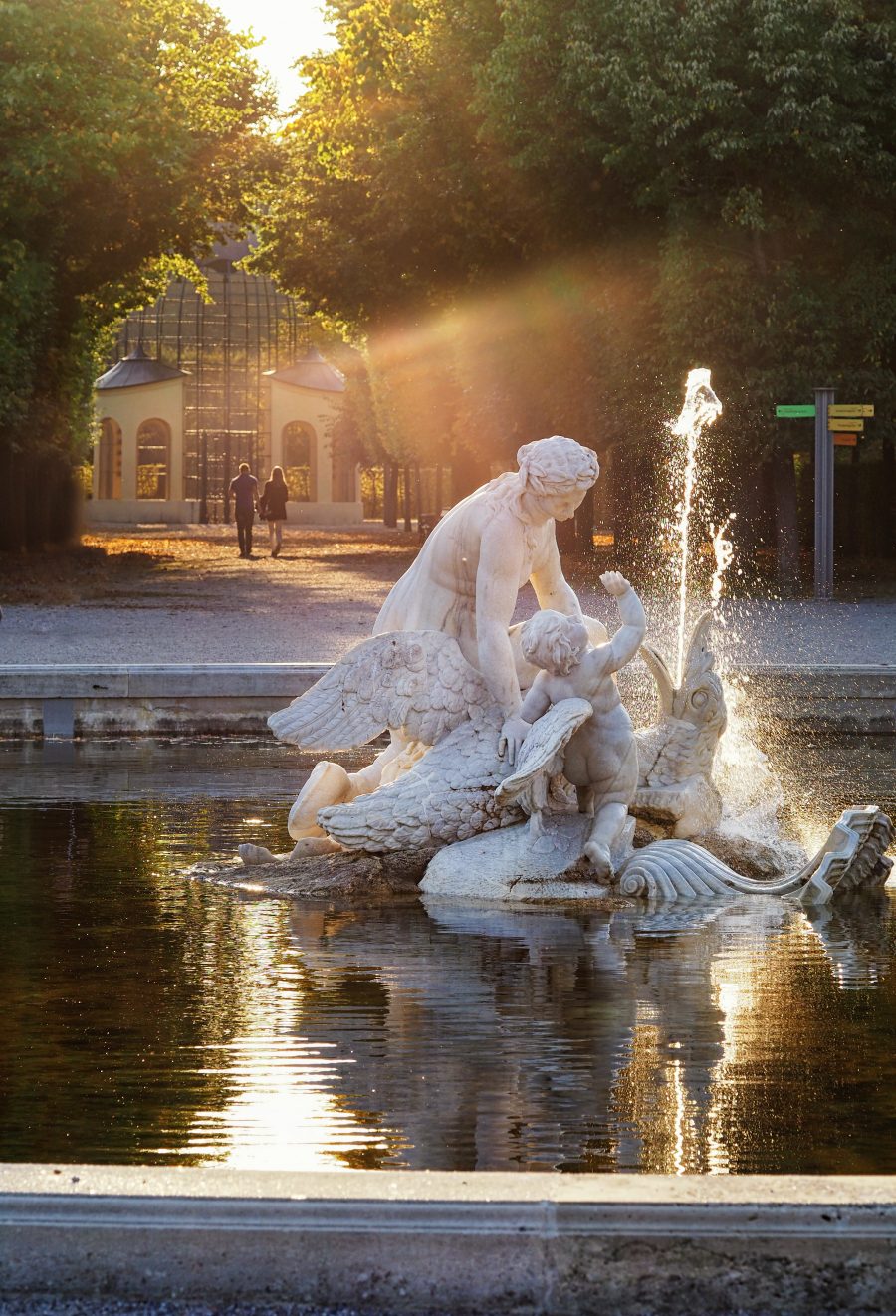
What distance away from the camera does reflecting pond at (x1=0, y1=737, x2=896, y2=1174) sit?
420 cm

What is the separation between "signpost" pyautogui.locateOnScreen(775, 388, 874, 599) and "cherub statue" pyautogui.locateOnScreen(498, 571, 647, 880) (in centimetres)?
1832

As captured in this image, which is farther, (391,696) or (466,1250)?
(391,696)

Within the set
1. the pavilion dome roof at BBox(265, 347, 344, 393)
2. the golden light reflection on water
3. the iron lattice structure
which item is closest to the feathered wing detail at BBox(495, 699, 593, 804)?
the golden light reflection on water

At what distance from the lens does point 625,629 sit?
716cm

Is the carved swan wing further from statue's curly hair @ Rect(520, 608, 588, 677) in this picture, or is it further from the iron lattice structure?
the iron lattice structure

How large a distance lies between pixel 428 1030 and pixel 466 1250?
190 centimetres

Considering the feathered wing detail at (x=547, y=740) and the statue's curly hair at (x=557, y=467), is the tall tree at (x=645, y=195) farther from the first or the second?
the feathered wing detail at (x=547, y=740)

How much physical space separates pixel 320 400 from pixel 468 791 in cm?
6655

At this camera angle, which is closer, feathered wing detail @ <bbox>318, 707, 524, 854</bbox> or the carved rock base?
the carved rock base

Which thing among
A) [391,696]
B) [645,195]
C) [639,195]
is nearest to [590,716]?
[391,696]

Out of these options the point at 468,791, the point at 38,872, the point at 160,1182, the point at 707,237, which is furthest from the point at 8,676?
the point at 707,237

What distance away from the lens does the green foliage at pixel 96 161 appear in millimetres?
26109

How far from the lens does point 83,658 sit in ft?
52.6

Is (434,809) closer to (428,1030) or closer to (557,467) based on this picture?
(557,467)
